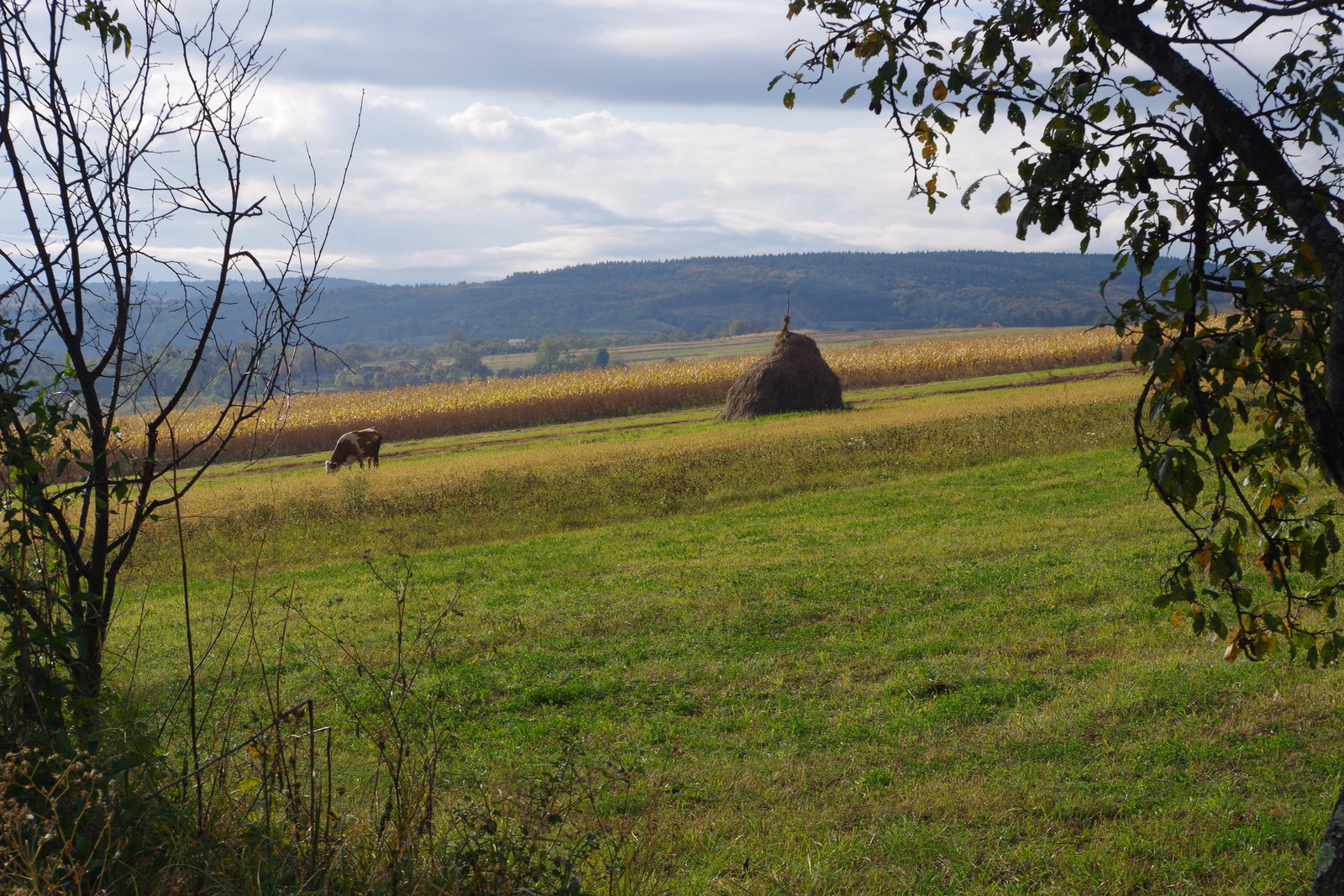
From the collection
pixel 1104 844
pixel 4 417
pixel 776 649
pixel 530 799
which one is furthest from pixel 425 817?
pixel 776 649

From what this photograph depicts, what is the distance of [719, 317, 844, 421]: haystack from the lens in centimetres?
3216

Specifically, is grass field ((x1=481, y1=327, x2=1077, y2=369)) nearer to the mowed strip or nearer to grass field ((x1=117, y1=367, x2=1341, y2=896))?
the mowed strip

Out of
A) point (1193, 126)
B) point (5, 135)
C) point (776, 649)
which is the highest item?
point (5, 135)

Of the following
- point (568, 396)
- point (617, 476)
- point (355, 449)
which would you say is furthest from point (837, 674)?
point (568, 396)

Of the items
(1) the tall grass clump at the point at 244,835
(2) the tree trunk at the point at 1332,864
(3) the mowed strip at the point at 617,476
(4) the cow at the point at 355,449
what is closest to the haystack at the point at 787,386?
(3) the mowed strip at the point at 617,476

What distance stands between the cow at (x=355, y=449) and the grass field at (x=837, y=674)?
27.6ft

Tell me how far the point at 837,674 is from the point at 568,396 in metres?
36.6

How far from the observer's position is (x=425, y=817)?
3477 millimetres

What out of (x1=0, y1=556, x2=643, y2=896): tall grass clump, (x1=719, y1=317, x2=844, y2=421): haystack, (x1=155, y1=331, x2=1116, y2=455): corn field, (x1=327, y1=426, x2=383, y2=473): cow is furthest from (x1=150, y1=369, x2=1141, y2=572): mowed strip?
(x1=155, y1=331, x2=1116, y2=455): corn field

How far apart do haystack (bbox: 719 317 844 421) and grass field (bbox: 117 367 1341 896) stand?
45.5ft

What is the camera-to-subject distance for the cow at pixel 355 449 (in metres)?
26.4

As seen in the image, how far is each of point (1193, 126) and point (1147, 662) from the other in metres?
4.81

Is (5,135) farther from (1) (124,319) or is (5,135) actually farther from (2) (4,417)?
(2) (4,417)

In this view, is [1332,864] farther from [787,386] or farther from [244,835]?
[787,386]
